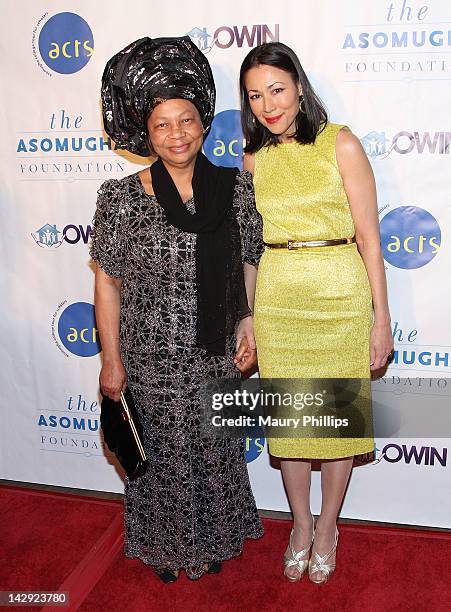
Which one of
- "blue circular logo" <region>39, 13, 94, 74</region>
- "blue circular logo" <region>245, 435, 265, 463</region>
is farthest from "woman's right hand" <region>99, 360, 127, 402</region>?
"blue circular logo" <region>39, 13, 94, 74</region>

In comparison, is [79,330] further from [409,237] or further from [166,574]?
[409,237]

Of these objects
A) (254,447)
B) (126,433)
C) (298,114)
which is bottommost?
(254,447)

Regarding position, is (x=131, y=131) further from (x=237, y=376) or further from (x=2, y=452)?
(x=2, y=452)

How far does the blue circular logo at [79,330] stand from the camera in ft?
9.53

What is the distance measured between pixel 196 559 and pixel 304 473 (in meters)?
0.49

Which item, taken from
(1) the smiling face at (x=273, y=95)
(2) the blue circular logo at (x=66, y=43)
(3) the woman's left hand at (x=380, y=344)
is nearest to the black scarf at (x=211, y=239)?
(1) the smiling face at (x=273, y=95)

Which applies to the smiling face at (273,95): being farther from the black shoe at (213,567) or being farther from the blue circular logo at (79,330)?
the black shoe at (213,567)

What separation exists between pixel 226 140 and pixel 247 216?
0.60 m

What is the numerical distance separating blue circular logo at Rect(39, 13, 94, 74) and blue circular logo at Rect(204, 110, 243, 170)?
591mm

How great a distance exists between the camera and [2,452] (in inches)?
125

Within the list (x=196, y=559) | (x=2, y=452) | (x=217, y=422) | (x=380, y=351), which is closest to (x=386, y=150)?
(x=380, y=351)

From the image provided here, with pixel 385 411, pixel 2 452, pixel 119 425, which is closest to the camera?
pixel 119 425

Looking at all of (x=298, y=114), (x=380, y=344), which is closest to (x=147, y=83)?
(x=298, y=114)

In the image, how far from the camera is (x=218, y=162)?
2.62m
